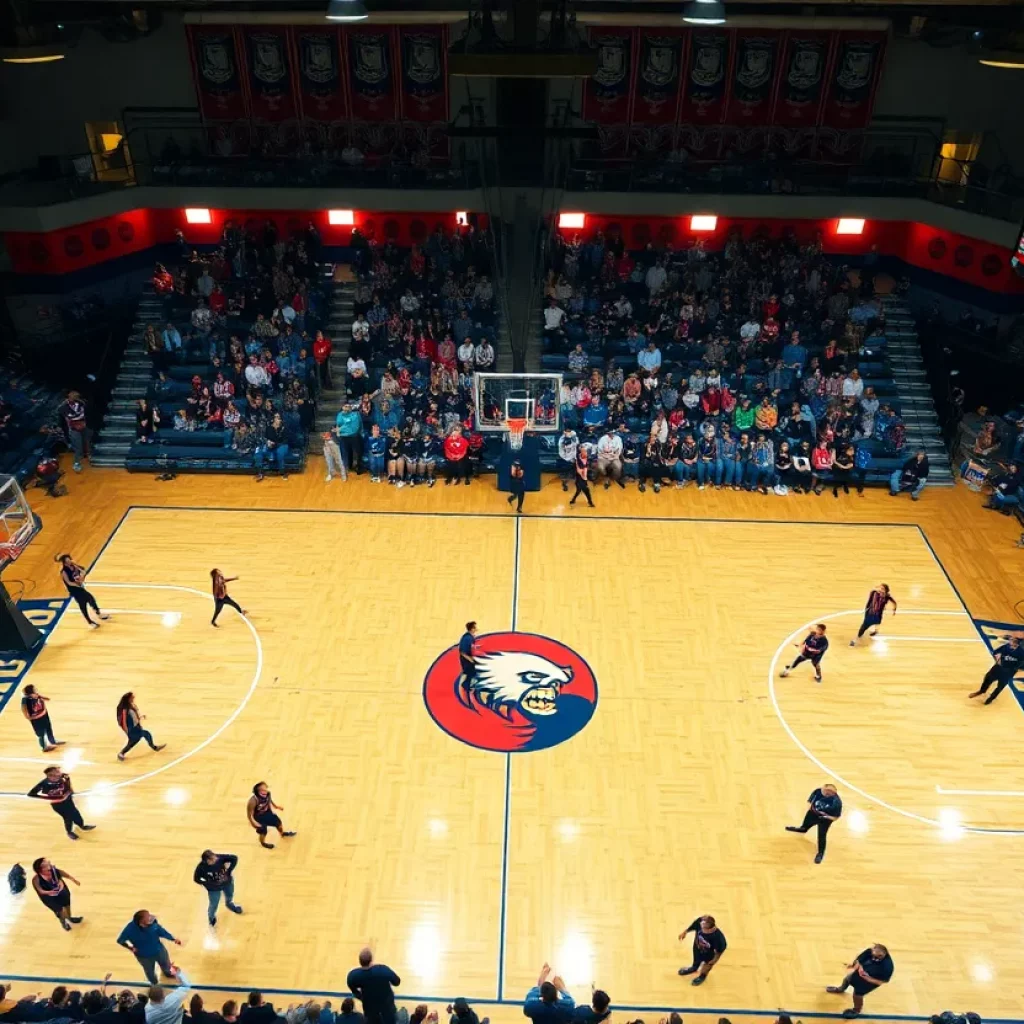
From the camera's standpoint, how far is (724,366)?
1933 cm

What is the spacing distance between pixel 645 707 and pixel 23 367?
1663cm

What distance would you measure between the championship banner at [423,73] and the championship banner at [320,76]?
5.18 feet

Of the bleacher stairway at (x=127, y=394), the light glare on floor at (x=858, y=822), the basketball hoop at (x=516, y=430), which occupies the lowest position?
the bleacher stairway at (x=127, y=394)

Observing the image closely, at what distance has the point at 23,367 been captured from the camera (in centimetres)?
2038

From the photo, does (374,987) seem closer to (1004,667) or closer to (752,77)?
(1004,667)

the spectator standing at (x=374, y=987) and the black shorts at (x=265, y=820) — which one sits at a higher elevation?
the spectator standing at (x=374, y=987)

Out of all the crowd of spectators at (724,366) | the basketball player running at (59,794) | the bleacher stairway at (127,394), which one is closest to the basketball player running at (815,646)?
the crowd of spectators at (724,366)

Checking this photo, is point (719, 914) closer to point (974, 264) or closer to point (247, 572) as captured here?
point (247, 572)

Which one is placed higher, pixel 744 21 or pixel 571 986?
pixel 744 21

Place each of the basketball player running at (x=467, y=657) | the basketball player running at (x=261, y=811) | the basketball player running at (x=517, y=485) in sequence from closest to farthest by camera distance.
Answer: the basketball player running at (x=261, y=811) → the basketball player running at (x=467, y=657) → the basketball player running at (x=517, y=485)

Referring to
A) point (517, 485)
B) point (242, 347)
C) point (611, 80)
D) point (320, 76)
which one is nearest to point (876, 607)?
point (517, 485)

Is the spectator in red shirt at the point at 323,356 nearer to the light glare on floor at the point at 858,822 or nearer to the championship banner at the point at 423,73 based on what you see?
the championship banner at the point at 423,73

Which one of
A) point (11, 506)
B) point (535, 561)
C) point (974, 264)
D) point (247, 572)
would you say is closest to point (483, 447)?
point (535, 561)

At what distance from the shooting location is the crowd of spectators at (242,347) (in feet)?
61.5
